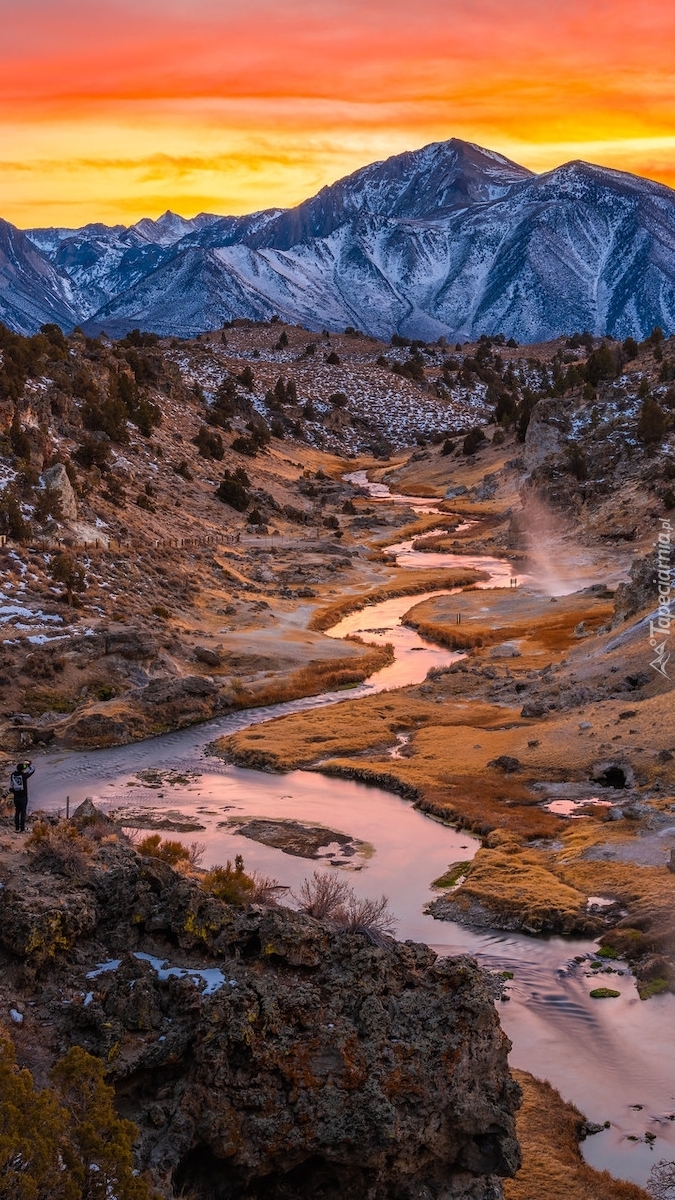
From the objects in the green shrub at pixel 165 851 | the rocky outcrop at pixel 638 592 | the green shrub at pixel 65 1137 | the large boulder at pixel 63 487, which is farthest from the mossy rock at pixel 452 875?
the large boulder at pixel 63 487

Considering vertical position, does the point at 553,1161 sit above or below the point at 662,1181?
above

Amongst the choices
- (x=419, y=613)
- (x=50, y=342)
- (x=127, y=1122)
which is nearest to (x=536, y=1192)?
(x=127, y=1122)

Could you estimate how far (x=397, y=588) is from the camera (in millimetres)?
69938

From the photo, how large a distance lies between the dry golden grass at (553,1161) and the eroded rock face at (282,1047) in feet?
7.83

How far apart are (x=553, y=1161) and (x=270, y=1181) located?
5812mm

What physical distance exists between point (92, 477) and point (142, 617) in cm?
1954

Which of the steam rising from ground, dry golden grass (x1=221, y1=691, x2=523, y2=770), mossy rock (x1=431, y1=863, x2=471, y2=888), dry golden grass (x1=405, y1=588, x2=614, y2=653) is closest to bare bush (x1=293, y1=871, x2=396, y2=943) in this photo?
mossy rock (x1=431, y1=863, x2=471, y2=888)

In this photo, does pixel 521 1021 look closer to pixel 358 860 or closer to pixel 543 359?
pixel 358 860

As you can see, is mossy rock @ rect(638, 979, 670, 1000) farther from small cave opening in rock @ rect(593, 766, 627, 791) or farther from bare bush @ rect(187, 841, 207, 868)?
small cave opening in rock @ rect(593, 766, 627, 791)

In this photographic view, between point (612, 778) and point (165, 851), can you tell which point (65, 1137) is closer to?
point (165, 851)

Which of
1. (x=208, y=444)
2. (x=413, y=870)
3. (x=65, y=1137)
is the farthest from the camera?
(x=208, y=444)

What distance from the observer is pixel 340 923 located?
17.3m

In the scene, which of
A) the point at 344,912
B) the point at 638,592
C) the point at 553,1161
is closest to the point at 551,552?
the point at 638,592

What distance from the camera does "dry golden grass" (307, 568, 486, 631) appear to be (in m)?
61.6
